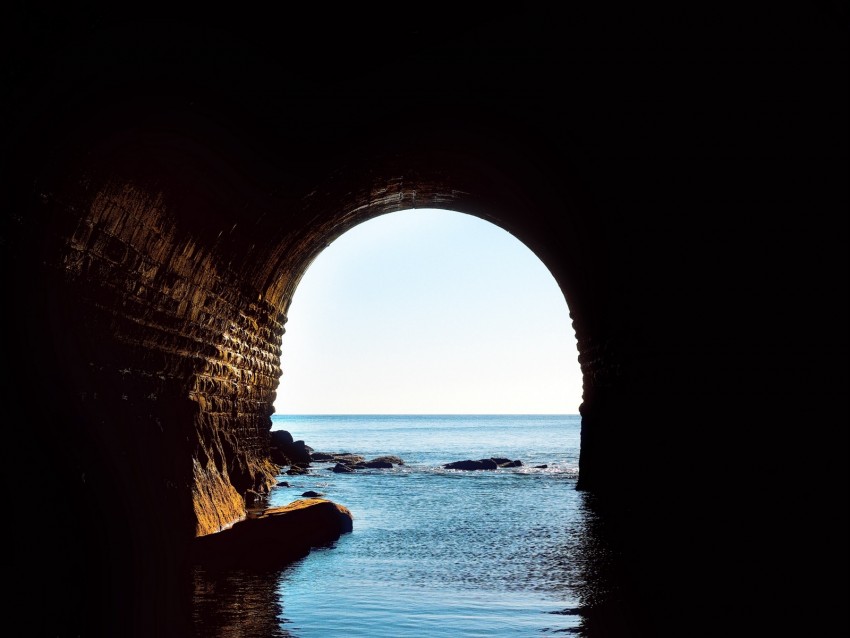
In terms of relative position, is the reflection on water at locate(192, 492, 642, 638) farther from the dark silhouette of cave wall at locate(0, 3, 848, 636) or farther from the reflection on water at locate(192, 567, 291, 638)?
the dark silhouette of cave wall at locate(0, 3, 848, 636)

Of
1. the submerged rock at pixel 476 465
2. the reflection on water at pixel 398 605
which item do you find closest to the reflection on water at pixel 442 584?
the reflection on water at pixel 398 605

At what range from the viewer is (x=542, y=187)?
10.4 meters

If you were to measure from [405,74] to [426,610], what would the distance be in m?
5.05

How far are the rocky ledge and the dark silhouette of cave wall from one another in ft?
1.37

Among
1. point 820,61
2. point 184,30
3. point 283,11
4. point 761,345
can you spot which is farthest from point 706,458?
point 184,30

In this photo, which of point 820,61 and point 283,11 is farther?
point 820,61

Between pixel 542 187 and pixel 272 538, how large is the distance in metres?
5.75

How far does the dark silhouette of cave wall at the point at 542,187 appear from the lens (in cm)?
624

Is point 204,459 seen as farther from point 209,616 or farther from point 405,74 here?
point 405,74

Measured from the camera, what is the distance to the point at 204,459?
11.0 m

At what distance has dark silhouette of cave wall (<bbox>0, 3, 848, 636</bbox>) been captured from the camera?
20.5 ft

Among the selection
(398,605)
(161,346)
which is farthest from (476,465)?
(398,605)

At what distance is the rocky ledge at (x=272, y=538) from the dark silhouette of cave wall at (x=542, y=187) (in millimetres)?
417

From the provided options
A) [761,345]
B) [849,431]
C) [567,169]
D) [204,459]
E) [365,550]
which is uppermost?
[567,169]
